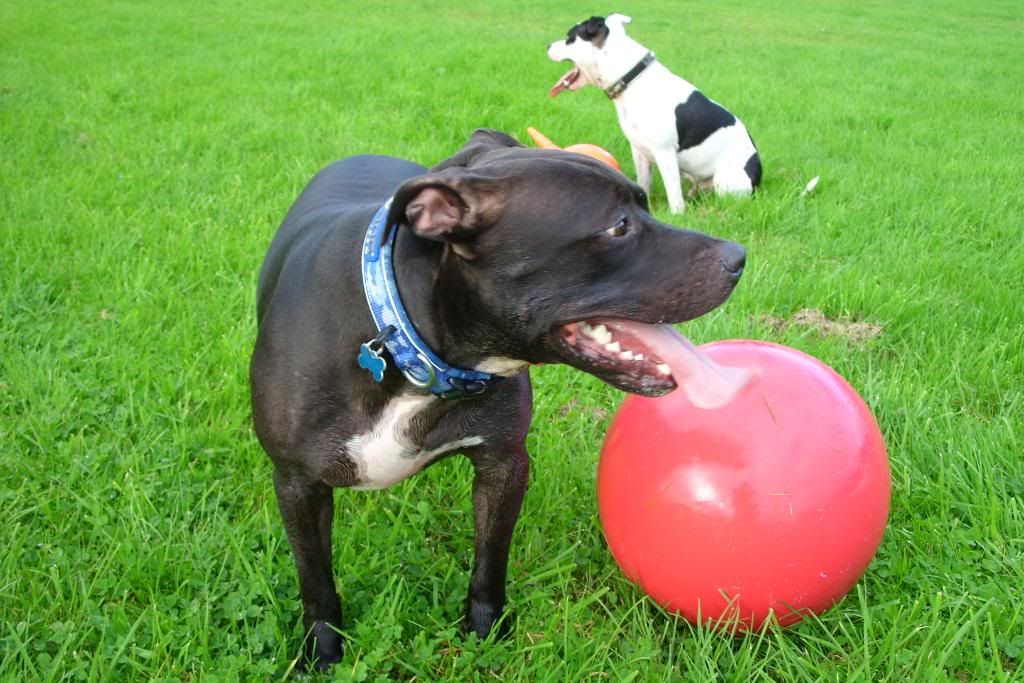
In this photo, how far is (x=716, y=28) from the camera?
17.4 metres

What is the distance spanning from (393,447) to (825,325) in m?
2.89

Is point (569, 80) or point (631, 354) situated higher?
point (631, 354)

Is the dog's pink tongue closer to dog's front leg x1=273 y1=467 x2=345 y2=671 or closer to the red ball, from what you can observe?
the red ball

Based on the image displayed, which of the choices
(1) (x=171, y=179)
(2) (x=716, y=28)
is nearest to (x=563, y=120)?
(1) (x=171, y=179)

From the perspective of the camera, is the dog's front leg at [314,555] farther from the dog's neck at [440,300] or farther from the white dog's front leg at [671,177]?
Answer: the white dog's front leg at [671,177]

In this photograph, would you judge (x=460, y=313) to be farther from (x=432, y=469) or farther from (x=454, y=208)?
(x=432, y=469)

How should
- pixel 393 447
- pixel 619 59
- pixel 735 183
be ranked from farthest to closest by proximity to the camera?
pixel 619 59 < pixel 735 183 < pixel 393 447

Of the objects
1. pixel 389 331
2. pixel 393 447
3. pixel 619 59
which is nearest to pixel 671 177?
pixel 619 59

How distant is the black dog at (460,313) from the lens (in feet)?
6.89

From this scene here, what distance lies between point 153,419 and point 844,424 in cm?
267

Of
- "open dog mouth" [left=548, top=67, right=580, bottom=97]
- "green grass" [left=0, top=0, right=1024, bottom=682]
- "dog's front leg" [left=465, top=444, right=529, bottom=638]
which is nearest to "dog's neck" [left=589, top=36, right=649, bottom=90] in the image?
"open dog mouth" [left=548, top=67, right=580, bottom=97]

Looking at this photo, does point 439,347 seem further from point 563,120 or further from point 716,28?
point 716,28

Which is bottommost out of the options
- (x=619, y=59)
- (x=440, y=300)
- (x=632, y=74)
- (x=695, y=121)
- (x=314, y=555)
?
(x=314, y=555)

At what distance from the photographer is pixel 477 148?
260 cm
